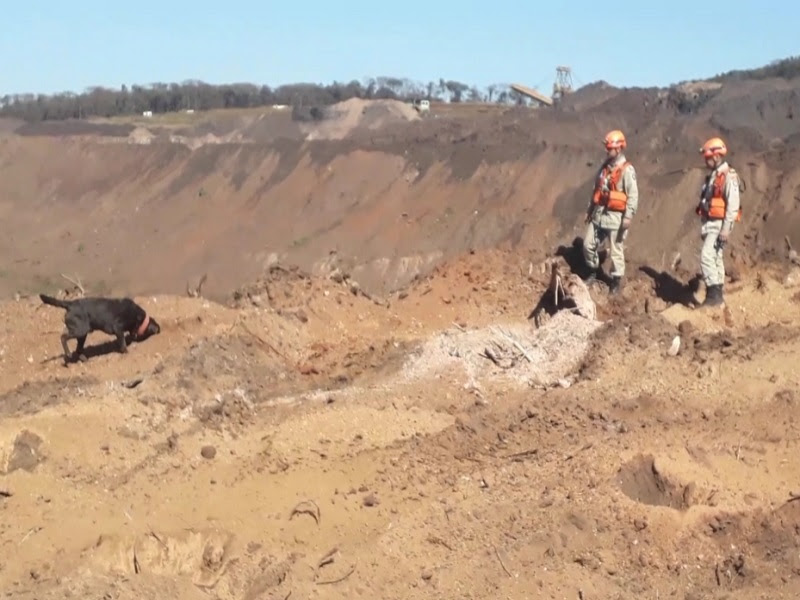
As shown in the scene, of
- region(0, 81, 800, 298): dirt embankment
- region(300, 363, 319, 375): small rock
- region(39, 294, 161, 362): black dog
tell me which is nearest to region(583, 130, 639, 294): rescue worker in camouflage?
region(0, 81, 800, 298): dirt embankment

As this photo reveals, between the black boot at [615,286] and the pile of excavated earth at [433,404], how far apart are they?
0.54 feet

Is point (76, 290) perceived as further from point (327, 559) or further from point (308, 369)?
point (327, 559)

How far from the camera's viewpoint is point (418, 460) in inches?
394

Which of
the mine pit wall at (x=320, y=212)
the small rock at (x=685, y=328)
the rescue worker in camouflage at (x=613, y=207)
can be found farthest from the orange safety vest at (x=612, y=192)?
the mine pit wall at (x=320, y=212)

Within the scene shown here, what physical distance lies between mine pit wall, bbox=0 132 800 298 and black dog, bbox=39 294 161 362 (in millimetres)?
5086

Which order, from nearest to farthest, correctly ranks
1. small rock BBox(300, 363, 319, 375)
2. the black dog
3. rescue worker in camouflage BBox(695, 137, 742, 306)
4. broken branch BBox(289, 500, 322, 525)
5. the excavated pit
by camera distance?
1. broken branch BBox(289, 500, 322, 525)
2. the excavated pit
3. rescue worker in camouflage BBox(695, 137, 742, 306)
4. small rock BBox(300, 363, 319, 375)
5. the black dog

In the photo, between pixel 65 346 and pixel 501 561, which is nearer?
pixel 501 561

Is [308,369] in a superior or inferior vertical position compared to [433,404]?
inferior

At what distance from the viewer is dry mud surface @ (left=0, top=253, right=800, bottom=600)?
8359 millimetres

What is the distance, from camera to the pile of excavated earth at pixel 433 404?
8.50 metres

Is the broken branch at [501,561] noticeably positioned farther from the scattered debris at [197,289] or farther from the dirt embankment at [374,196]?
the scattered debris at [197,289]

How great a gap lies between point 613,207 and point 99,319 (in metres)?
6.77

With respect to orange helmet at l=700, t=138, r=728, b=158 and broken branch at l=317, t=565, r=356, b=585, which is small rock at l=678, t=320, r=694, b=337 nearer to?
orange helmet at l=700, t=138, r=728, b=158

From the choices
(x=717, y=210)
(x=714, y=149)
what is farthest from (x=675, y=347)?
(x=714, y=149)
